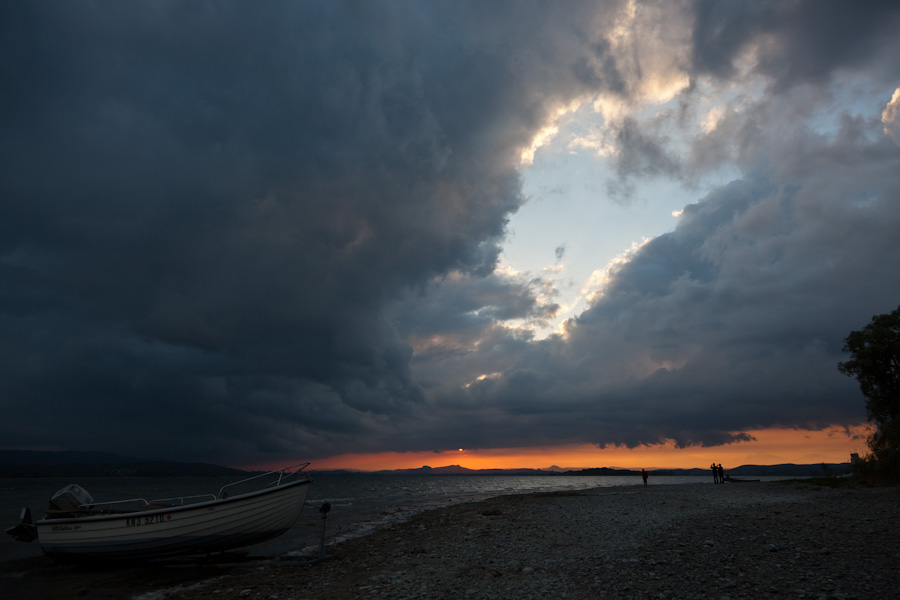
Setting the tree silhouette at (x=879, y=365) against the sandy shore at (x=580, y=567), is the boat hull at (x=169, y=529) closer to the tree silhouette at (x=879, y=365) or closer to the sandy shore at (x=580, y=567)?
the sandy shore at (x=580, y=567)

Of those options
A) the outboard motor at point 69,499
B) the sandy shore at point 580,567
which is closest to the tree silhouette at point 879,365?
the sandy shore at point 580,567

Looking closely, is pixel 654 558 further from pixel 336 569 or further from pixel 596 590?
pixel 336 569

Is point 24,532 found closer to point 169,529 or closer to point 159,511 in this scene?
point 159,511

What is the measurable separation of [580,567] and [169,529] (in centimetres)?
1473

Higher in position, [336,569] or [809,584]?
[809,584]

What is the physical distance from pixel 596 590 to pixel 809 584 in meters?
3.85

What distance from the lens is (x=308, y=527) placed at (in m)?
28.8

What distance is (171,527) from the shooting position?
1648 centimetres

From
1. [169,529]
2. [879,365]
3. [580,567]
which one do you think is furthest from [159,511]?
[879,365]

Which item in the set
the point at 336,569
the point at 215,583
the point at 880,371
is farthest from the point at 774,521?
the point at 880,371

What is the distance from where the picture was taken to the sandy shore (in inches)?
350

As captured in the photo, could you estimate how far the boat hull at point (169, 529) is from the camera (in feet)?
54.0

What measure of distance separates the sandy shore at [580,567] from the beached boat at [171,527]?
0.81 meters

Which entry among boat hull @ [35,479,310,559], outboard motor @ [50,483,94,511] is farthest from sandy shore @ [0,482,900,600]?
outboard motor @ [50,483,94,511]
